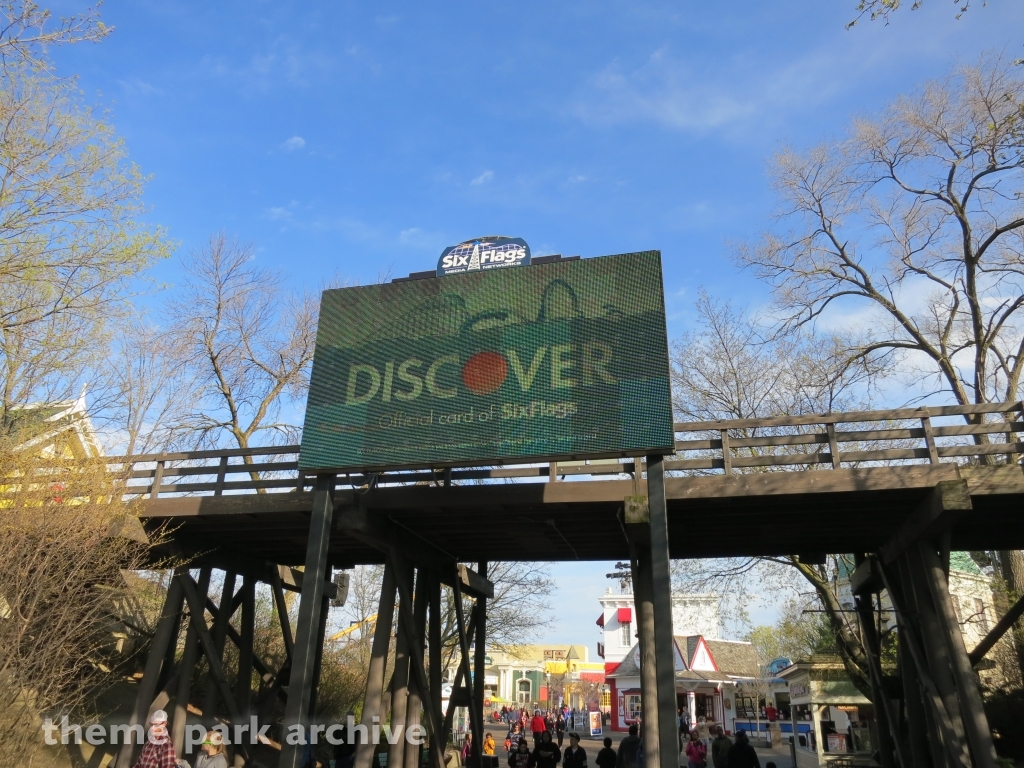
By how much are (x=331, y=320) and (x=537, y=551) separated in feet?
23.0

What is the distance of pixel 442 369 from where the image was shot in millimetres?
12039

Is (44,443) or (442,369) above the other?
(442,369)

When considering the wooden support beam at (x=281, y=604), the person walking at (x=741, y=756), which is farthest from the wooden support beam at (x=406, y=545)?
the person walking at (x=741, y=756)

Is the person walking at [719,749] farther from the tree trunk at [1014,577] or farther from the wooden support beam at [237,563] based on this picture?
the wooden support beam at [237,563]

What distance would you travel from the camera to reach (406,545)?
14.6 metres

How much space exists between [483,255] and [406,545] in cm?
567

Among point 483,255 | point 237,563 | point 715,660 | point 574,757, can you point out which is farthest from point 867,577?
point 715,660

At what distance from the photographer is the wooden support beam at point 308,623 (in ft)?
35.6

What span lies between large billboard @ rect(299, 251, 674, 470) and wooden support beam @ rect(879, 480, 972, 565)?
418cm

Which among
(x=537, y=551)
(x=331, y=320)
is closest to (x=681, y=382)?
(x=537, y=551)

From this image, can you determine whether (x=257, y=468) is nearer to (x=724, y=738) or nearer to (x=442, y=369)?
(x=442, y=369)

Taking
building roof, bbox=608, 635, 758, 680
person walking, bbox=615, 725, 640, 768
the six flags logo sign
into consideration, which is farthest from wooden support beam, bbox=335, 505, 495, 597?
building roof, bbox=608, 635, 758, 680

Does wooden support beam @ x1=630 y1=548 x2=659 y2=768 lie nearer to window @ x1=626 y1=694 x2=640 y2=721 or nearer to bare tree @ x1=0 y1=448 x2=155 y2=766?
bare tree @ x1=0 y1=448 x2=155 y2=766

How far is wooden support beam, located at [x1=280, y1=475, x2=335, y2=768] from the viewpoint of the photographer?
427 inches
